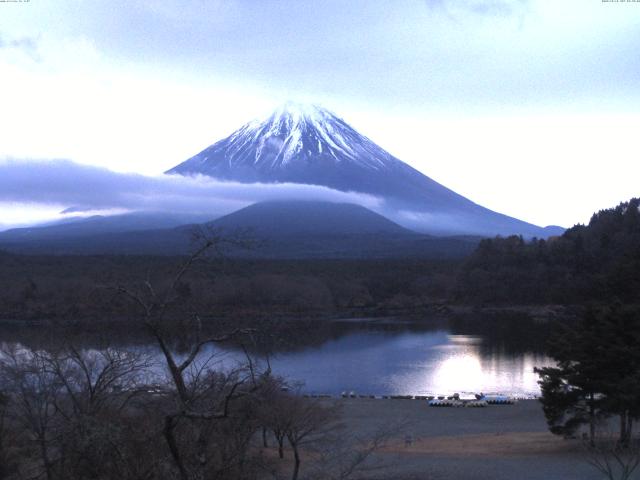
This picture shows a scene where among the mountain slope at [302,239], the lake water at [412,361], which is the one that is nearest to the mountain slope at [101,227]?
the mountain slope at [302,239]

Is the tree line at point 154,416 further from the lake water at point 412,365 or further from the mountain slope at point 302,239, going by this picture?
the mountain slope at point 302,239

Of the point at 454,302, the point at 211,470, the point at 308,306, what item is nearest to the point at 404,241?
the point at 454,302

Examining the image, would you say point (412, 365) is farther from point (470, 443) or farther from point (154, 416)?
point (154, 416)

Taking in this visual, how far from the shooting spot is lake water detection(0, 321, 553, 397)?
68.4 feet

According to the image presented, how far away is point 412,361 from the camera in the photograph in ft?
83.3

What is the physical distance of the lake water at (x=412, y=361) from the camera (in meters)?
20.8

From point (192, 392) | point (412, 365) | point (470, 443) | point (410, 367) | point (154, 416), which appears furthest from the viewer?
point (412, 365)

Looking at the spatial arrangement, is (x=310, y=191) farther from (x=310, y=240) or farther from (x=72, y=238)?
(x=72, y=238)

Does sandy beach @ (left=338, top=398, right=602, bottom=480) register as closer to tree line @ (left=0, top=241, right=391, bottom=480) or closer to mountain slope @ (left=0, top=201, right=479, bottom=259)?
tree line @ (left=0, top=241, right=391, bottom=480)

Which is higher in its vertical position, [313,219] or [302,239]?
[313,219]

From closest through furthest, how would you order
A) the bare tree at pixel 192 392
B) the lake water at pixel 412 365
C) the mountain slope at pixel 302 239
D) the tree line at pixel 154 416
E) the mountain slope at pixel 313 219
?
1. the bare tree at pixel 192 392
2. the tree line at pixel 154 416
3. the lake water at pixel 412 365
4. the mountain slope at pixel 302 239
5. the mountain slope at pixel 313 219

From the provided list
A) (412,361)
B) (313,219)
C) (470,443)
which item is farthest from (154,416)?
(313,219)

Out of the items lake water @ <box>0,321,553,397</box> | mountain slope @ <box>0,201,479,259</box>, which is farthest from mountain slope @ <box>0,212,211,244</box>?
lake water @ <box>0,321,553,397</box>

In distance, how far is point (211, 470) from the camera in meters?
4.74
